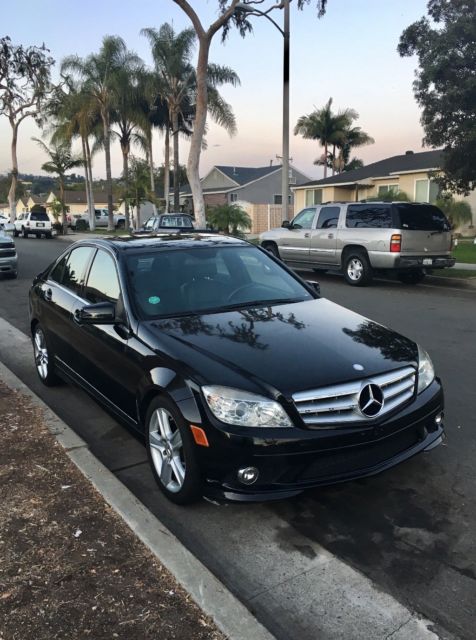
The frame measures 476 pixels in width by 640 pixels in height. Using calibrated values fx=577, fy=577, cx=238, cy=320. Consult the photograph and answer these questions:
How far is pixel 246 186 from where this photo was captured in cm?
4828

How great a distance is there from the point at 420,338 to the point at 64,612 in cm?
611

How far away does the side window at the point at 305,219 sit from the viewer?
14570 millimetres

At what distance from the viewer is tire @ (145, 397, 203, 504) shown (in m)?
3.22

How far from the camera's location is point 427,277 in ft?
47.4

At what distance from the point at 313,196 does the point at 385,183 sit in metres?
5.92

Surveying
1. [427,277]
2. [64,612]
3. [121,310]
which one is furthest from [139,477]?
[427,277]

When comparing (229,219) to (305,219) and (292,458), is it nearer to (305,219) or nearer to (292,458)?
(305,219)

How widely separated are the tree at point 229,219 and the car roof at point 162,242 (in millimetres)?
23342

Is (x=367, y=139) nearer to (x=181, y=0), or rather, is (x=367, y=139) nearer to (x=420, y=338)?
(x=181, y=0)

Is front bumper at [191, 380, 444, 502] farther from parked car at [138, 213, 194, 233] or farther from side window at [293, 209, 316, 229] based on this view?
parked car at [138, 213, 194, 233]

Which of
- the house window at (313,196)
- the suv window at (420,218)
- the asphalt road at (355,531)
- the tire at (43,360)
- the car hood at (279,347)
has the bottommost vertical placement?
the asphalt road at (355,531)

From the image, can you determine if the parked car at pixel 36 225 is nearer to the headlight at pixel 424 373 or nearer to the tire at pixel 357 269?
the tire at pixel 357 269

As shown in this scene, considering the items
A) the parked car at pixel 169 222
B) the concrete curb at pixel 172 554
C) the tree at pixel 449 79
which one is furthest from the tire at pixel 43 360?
the parked car at pixel 169 222

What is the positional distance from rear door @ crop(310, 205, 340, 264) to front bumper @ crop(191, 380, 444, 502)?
36.0 ft
